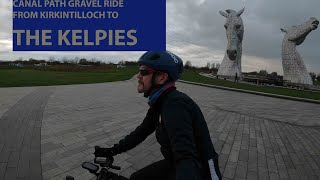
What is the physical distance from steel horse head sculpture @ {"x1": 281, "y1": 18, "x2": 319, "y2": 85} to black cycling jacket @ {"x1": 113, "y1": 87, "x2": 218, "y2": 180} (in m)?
40.2

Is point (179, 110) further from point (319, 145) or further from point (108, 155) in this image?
point (319, 145)

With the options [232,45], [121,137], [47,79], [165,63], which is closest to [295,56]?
[232,45]

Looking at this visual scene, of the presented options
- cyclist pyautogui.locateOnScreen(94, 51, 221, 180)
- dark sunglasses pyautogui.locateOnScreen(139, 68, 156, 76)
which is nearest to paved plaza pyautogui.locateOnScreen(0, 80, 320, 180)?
cyclist pyautogui.locateOnScreen(94, 51, 221, 180)

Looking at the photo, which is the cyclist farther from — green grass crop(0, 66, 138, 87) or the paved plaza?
green grass crop(0, 66, 138, 87)

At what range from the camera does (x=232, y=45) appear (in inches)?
1651

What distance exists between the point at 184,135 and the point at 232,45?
1659 inches

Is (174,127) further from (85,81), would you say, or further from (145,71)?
(85,81)

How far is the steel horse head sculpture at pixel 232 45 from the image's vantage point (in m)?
41.2

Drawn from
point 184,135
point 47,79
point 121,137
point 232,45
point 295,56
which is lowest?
point 121,137

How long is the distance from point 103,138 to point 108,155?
4.43m

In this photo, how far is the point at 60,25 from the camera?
36.2 feet

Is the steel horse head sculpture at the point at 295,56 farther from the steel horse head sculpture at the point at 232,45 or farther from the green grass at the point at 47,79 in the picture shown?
the green grass at the point at 47,79

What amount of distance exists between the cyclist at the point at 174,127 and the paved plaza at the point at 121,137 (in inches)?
107

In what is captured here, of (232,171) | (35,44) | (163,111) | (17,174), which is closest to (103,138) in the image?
(17,174)
